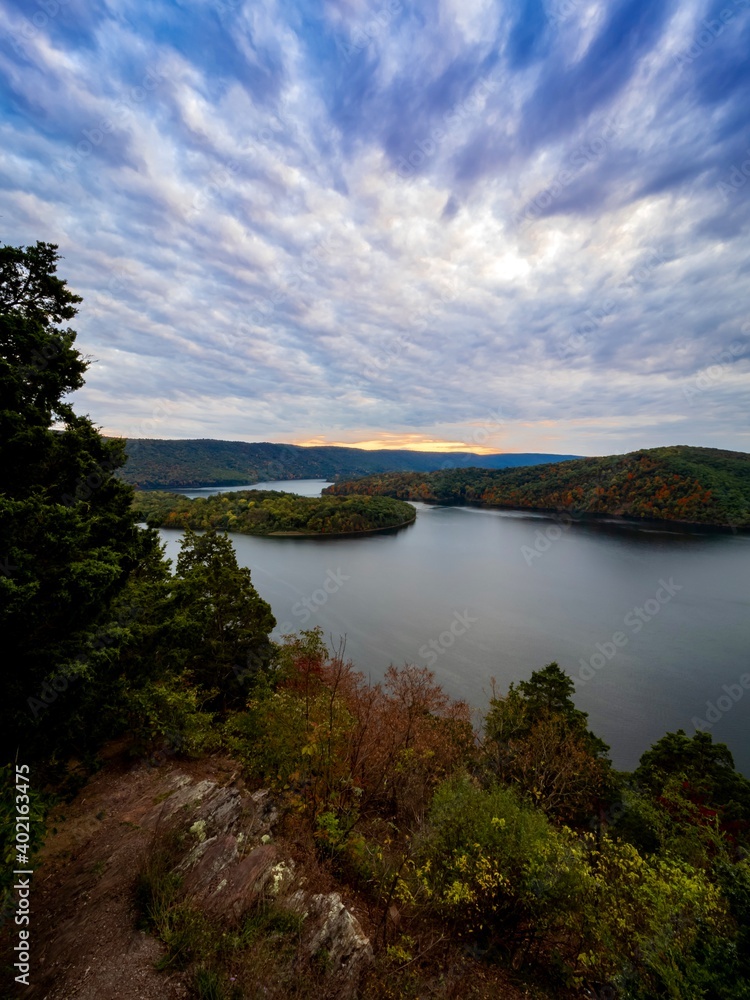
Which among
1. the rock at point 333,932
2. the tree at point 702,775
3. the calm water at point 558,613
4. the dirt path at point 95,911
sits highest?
the dirt path at point 95,911

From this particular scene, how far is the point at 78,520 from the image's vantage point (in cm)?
785

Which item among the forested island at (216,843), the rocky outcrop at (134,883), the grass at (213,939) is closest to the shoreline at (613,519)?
the forested island at (216,843)

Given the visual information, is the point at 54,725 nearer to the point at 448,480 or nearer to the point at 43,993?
the point at 43,993

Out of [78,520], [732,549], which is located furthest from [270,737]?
[732,549]

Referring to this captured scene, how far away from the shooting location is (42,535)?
7254 millimetres

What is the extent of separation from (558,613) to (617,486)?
10578 cm

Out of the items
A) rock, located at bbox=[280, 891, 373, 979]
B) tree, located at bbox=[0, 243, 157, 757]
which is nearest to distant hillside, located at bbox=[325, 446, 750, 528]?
rock, located at bbox=[280, 891, 373, 979]

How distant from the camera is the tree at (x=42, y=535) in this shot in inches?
276

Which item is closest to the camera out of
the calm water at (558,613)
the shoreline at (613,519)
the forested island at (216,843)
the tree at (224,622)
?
the forested island at (216,843)

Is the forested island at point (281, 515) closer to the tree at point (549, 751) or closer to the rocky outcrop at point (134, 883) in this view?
the tree at point (549, 751)

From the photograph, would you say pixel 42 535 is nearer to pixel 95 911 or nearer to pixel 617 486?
pixel 95 911

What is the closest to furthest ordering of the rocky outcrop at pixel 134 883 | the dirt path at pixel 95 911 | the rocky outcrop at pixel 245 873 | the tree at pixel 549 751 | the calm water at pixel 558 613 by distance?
the dirt path at pixel 95 911 → the rocky outcrop at pixel 134 883 → the rocky outcrop at pixel 245 873 → the tree at pixel 549 751 → the calm water at pixel 558 613

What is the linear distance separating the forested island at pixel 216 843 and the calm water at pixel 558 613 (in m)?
19.1

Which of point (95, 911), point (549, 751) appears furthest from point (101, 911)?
point (549, 751)
